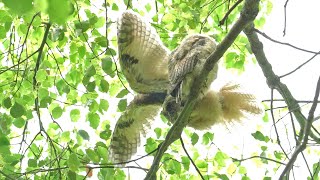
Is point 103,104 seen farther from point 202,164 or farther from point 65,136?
point 202,164

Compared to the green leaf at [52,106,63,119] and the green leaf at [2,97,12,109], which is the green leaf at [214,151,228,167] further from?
the green leaf at [2,97,12,109]

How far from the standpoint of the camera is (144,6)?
3639mm

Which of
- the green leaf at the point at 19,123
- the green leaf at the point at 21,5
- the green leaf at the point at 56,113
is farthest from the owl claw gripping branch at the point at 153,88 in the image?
the green leaf at the point at 21,5

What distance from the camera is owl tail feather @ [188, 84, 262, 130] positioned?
2.58m

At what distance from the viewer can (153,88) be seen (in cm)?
275

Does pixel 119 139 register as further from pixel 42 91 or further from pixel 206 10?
pixel 206 10

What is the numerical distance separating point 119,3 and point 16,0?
2902 millimetres

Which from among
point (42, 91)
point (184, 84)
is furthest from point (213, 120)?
point (42, 91)

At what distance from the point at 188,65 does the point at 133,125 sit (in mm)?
653

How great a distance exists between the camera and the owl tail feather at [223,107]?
8.47 ft

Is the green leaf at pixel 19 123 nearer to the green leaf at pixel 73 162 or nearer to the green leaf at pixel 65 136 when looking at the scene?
the green leaf at pixel 65 136

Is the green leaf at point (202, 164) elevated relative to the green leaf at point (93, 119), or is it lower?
lower

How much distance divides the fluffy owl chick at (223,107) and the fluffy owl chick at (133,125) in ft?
0.80

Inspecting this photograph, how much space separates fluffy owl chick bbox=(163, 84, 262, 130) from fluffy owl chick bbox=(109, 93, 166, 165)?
9.6 inches
